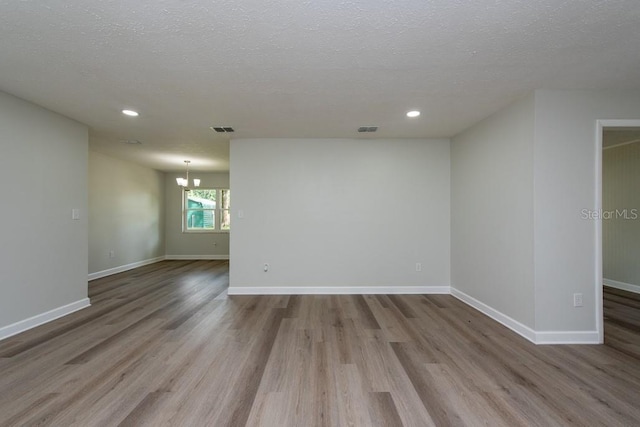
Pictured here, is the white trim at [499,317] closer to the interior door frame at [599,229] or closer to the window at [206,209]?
the interior door frame at [599,229]

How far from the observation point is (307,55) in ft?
6.84

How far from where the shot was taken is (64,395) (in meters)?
1.86

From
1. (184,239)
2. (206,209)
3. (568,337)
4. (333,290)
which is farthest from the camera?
(206,209)

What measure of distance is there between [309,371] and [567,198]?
282 centimetres

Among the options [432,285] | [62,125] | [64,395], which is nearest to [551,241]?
[432,285]

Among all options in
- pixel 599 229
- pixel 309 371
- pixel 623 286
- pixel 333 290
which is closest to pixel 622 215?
pixel 623 286

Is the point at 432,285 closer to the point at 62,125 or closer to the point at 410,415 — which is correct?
the point at 410,415

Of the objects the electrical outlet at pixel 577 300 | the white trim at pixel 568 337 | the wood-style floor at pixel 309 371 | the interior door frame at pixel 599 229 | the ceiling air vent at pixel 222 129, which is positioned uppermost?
the ceiling air vent at pixel 222 129

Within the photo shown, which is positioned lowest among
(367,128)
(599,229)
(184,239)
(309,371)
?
(309,371)

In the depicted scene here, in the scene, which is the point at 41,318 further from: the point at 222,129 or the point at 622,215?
the point at 622,215

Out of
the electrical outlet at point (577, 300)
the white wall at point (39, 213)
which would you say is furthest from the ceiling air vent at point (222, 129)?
the electrical outlet at point (577, 300)

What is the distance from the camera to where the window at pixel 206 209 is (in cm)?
809

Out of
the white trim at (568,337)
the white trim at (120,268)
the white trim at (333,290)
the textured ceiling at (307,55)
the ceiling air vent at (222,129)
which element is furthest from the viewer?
the white trim at (120,268)

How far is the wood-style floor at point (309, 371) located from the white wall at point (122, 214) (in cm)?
265
